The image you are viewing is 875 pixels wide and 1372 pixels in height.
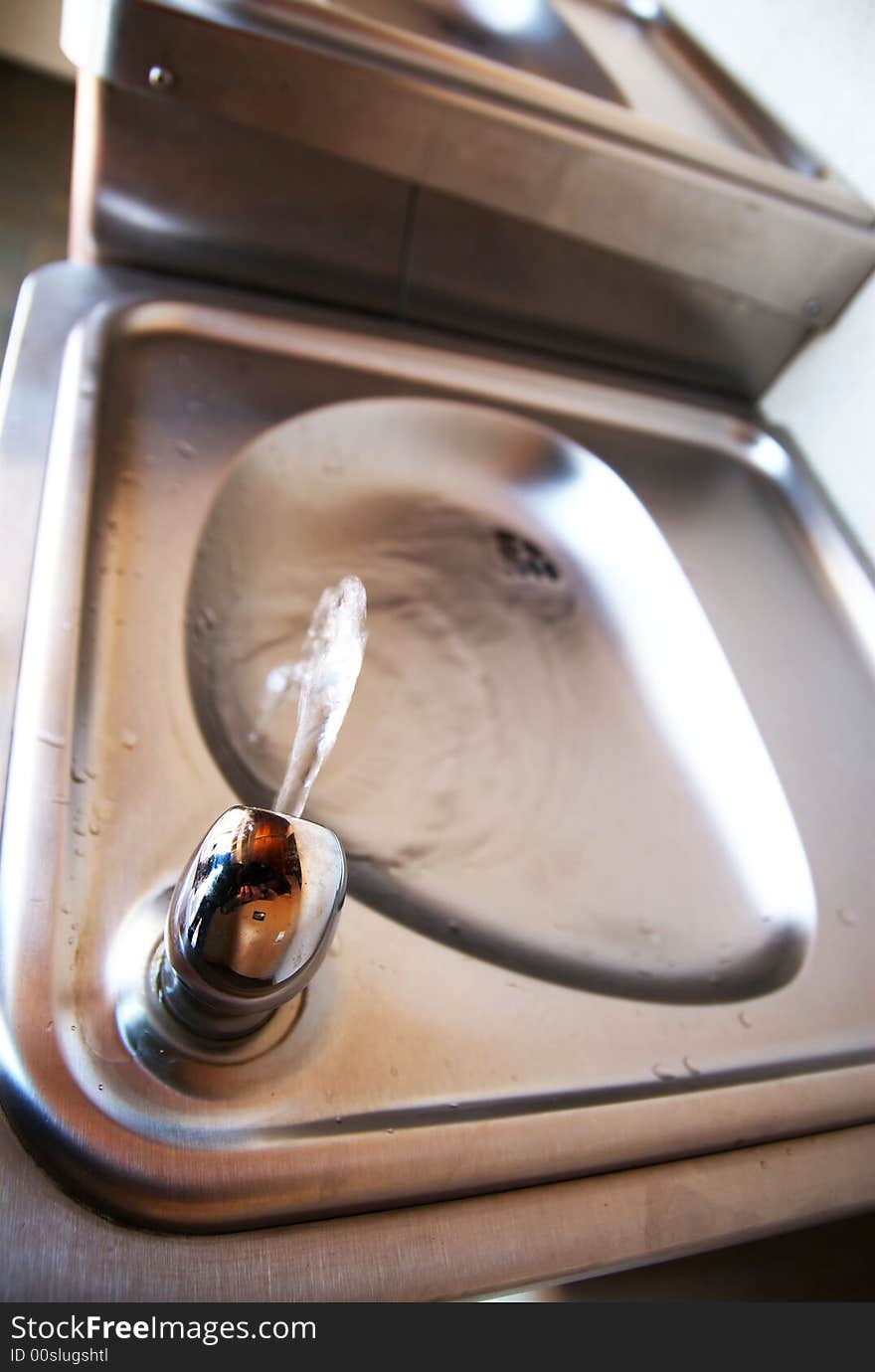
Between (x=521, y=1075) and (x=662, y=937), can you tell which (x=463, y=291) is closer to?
(x=662, y=937)

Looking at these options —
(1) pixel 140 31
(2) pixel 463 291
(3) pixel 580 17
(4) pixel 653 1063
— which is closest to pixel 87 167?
(1) pixel 140 31

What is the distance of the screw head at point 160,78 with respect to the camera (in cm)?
84

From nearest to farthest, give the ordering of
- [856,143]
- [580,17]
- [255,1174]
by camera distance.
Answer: [255,1174]
[856,143]
[580,17]

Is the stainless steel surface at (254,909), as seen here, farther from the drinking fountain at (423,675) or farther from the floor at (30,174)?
the floor at (30,174)

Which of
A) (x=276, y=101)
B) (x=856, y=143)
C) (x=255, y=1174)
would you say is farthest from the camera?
(x=856, y=143)

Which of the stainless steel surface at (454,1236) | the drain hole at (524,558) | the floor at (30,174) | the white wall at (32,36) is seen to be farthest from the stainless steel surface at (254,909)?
the white wall at (32,36)

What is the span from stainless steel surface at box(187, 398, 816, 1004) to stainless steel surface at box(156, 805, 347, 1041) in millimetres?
216

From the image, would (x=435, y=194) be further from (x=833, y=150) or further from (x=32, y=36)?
(x=32, y=36)

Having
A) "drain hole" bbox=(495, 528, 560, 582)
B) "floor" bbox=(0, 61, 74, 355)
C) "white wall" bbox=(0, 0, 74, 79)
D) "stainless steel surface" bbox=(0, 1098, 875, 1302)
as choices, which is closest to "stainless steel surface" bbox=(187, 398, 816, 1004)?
"drain hole" bbox=(495, 528, 560, 582)

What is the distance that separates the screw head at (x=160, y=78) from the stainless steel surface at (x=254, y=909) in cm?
74

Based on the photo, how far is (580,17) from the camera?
4.34 ft

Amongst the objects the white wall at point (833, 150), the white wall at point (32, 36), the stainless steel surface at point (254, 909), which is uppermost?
the white wall at point (833, 150)

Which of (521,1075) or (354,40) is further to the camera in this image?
(354,40)

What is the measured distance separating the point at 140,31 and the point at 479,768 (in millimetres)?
734
